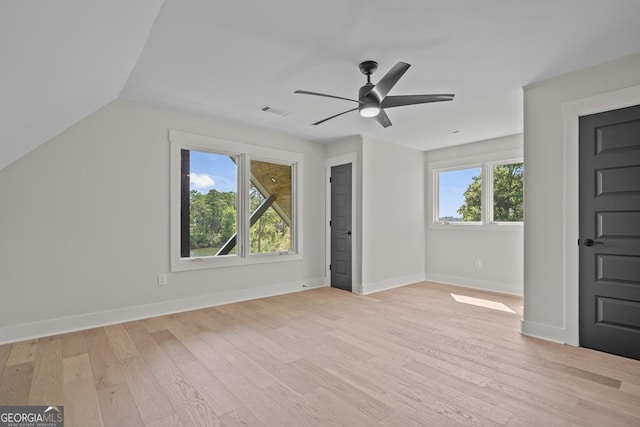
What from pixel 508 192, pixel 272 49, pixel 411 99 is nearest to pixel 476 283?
pixel 508 192

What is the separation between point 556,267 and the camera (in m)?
2.89

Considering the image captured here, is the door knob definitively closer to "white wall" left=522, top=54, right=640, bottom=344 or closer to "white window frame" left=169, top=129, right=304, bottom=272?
"white wall" left=522, top=54, right=640, bottom=344

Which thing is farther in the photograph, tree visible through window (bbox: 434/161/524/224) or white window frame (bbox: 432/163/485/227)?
white window frame (bbox: 432/163/485/227)

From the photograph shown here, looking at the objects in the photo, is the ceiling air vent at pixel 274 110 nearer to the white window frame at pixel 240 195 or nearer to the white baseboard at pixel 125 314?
the white window frame at pixel 240 195

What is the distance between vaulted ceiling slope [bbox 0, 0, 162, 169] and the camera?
1212 mm

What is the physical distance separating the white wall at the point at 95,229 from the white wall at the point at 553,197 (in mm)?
3572

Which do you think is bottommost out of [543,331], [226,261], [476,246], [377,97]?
[543,331]

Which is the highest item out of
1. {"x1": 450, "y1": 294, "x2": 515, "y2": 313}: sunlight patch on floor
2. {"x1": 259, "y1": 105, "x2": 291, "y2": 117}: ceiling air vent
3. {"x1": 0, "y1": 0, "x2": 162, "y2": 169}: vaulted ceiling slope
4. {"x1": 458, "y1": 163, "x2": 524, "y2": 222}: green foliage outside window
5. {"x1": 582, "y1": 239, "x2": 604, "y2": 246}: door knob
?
{"x1": 259, "y1": 105, "x2": 291, "y2": 117}: ceiling air vent

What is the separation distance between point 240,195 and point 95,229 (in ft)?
5.71

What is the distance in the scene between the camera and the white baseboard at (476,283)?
475cm

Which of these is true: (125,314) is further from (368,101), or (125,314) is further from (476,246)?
(476,246)

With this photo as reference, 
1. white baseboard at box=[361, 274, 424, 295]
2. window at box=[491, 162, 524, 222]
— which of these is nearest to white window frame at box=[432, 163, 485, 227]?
window at box=[491, 162, 524, 222]

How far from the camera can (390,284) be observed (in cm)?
517

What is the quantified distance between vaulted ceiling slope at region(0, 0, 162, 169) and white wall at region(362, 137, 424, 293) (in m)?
3.39
